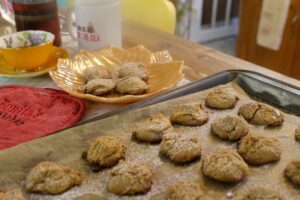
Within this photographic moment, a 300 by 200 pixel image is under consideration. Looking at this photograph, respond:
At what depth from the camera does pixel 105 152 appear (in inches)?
32.0

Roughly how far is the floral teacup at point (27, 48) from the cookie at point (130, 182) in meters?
0.48

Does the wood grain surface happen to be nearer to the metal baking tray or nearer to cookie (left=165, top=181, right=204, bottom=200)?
the metal baking tray

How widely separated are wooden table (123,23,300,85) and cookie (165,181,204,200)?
446mm

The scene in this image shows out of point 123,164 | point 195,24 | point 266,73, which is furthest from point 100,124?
point 195,24

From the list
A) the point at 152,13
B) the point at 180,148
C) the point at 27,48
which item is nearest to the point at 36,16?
the point at 27,48

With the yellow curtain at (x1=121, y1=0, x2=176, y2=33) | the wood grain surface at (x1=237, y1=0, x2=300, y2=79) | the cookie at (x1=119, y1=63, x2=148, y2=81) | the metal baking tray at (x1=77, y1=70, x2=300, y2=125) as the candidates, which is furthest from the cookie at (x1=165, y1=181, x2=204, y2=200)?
the wood grain surface at (x1=237, y1=0, x2=300, y2=79)

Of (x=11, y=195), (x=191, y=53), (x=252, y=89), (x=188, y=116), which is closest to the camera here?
(x=11, y=195)

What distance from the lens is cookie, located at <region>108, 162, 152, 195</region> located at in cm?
76

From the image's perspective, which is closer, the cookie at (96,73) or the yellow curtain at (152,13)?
the cookie at (96,73)

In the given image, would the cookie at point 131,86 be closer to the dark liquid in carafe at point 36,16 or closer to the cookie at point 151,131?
the cookie at point 151,131


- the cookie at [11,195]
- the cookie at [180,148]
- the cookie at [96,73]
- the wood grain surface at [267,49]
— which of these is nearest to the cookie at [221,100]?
the cookie at [180,148]

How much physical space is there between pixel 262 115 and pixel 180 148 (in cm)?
23

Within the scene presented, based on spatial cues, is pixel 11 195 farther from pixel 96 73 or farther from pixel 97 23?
pixel 97 23

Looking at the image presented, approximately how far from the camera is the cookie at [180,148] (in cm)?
84
